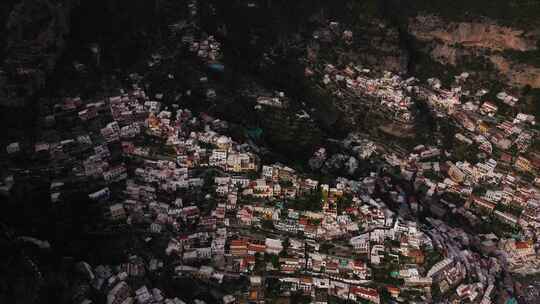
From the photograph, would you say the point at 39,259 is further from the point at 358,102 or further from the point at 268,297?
the point at 358,102

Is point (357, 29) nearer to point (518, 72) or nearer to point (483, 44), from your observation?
point (483, 44)

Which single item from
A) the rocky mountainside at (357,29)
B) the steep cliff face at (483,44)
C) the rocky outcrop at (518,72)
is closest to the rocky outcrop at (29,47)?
the rocky mountainside at (357,29)

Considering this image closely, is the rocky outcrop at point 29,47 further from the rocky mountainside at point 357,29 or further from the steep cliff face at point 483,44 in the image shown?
the steep cliff face at point 483,44

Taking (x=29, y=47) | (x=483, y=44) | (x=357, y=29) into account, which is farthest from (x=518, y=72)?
(x=29, y=47)

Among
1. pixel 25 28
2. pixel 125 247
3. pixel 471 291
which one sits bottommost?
pixel 471 291

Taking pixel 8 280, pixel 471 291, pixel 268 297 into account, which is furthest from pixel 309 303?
pixel 8 280
